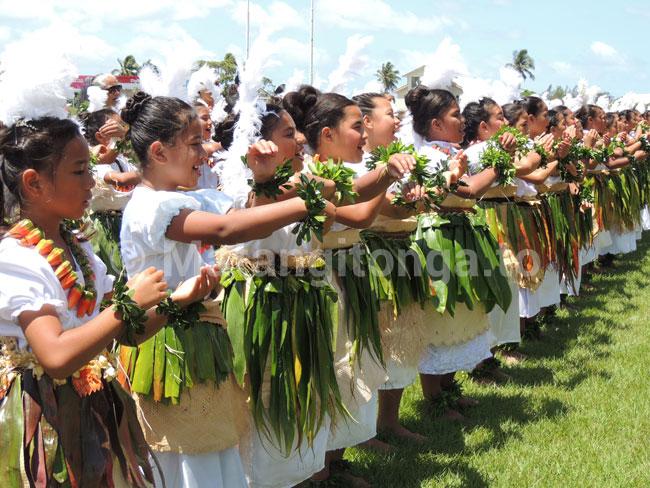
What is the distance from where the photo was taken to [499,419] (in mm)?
5223

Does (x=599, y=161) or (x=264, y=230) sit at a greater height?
(x=599, y=161)

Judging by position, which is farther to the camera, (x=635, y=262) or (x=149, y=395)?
(x=635, y=262)

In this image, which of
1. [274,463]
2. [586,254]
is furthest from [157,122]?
[586,254]

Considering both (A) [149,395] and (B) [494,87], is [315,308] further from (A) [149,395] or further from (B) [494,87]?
(B) [494,87]

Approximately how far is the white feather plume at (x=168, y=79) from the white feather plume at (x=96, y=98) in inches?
147

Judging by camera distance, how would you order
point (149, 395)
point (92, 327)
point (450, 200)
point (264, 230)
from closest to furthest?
point (92, 327), point (264, 230), point (149, 395), point (450, 200)

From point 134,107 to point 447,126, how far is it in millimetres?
2679

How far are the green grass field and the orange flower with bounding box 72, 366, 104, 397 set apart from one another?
231 centimetres

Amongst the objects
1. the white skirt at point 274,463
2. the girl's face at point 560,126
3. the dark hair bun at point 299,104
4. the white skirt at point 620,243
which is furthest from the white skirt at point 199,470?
the white skirt at point 620,243

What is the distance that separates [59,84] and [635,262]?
10.4 metres

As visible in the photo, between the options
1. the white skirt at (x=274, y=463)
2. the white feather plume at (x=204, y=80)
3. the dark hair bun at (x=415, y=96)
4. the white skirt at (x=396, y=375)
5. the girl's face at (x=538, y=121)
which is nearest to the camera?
the white skirt at (x=274, y=463)

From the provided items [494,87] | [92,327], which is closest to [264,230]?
[92,327]

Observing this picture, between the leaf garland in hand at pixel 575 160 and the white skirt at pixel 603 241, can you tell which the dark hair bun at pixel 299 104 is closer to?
the leaf garland in hand at pixel 575 160

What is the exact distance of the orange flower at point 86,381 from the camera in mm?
2342
